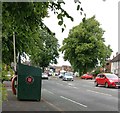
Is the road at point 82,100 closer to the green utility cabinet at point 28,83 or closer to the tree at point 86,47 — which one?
the green utility cabinet at point 28,83

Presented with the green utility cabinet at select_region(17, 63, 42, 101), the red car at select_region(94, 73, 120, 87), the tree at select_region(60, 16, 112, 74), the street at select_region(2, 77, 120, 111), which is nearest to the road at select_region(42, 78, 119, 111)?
the street at select_region(2, 77, 120, 111)

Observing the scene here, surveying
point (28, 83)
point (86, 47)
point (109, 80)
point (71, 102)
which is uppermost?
point (86, 47)

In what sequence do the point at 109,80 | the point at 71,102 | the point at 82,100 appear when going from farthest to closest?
the point at 109,80 < the point at 82,100 < the point at 71,102

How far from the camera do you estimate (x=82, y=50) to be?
92.2 meters

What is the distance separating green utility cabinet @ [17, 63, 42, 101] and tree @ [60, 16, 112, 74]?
2778 inches

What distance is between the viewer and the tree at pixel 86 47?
92.5m

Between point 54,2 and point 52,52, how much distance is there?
106 metres

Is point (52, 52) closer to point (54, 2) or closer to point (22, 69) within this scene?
point (22, 69)

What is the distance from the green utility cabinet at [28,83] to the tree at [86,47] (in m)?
70.6

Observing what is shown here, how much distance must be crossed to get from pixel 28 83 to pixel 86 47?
70961 millimetres

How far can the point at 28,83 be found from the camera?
67.6 ft

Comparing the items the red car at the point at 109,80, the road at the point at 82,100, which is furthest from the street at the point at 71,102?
the red car at the point at 109,80

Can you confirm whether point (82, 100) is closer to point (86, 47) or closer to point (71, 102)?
point (71, 102)

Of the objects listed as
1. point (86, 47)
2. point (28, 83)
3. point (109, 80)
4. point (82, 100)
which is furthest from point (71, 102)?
point (86, 47)
